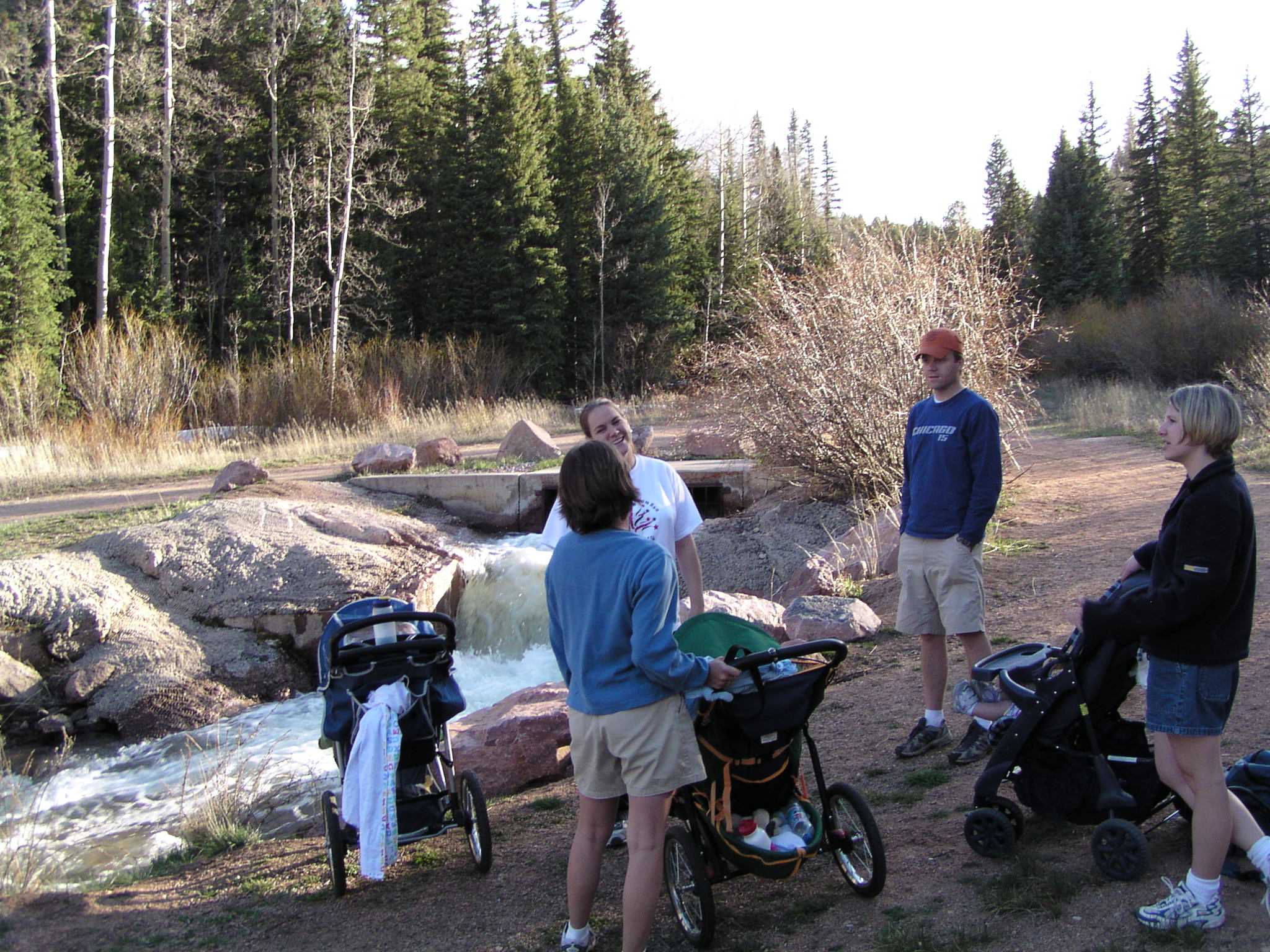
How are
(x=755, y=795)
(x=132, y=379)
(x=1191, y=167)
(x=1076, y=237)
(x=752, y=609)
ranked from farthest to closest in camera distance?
(x=1191, y=167) → (x=1076, y=237) → (x=132, y=379) → (x=752, y=609) → (x=755, y=795)

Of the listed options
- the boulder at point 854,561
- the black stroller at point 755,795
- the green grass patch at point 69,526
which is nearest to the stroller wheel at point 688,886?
the black stroller at point 755,795

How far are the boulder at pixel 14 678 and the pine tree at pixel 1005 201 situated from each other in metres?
36.3

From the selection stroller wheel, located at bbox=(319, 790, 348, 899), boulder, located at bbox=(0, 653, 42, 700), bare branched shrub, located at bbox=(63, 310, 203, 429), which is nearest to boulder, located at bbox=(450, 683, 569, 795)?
stroller wheel, located at bbox=(319, 790, 348, 899)

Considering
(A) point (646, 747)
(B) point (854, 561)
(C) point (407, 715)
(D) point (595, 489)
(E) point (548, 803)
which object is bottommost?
(E) point (548, 803)

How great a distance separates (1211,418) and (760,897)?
2235mm

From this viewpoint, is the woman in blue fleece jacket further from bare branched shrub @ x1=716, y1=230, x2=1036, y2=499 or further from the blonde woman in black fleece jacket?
bare branched shrub @ x1=716, y1=230, x2=1036, y2=499

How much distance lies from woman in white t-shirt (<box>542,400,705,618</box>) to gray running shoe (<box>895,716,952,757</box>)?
138 centimetres

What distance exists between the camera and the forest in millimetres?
24922

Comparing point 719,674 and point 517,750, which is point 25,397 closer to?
point 517,750

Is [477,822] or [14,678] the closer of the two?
[477,822]

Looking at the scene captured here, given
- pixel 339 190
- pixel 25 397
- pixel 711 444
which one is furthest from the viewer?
pixel 339 190

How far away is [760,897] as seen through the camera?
347 centimetres

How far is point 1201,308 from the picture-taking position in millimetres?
24891

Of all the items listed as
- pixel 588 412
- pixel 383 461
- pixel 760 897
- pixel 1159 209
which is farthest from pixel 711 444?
pixel 1159 209
